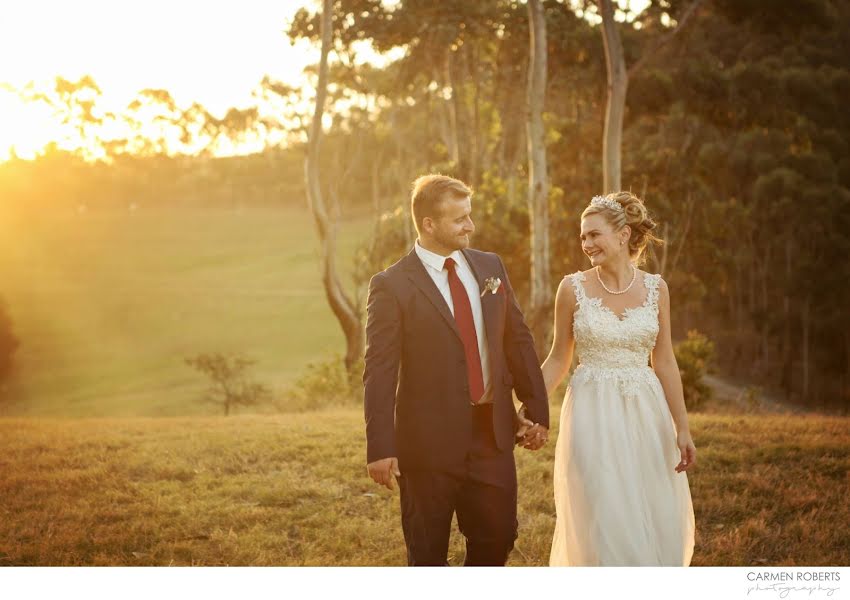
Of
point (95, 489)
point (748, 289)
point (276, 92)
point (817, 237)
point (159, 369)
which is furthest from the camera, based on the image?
point (748, 289)

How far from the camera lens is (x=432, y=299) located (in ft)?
11.0

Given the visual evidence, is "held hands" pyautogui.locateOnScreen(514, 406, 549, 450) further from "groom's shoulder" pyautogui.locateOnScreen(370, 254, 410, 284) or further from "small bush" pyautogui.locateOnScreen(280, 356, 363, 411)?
"small bush" pyautogui.locateOnScreen(280, 356, 363, 411)

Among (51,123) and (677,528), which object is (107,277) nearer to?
(51,123)

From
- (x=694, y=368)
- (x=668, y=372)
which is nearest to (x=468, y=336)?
(x=668, y=372)

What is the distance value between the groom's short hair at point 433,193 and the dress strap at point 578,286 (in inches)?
29.8

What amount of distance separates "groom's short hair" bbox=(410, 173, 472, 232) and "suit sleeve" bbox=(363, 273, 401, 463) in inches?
11.3

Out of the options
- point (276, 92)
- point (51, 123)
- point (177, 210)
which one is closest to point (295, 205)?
point (177, 210)

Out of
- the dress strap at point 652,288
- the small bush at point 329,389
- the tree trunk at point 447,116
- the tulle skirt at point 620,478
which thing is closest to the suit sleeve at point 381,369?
the tulle skirt at point 620,478

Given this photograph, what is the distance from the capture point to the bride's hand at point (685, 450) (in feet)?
11.9

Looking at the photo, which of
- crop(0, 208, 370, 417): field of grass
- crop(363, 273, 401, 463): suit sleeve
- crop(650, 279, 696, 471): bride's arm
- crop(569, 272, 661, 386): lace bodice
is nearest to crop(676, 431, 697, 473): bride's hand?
crop(650, 279, 696, 471): bride's arm

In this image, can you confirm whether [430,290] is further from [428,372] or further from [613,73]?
[613,73]

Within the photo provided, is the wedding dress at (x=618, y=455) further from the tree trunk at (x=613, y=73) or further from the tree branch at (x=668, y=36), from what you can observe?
the tree branch at (x=668, y=36)

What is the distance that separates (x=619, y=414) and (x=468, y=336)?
0.78 meters

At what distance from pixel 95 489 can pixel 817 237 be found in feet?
61.0
